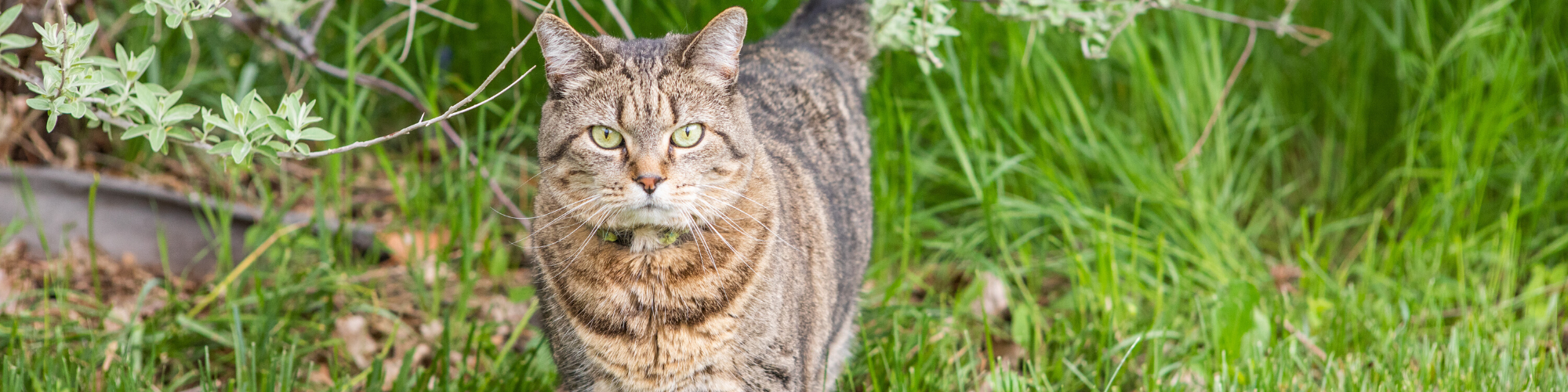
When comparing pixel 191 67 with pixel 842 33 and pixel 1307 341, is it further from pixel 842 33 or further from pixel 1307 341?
pixel 1307 341

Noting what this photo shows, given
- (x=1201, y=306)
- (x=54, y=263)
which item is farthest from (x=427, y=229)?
(x=1201, y=306)

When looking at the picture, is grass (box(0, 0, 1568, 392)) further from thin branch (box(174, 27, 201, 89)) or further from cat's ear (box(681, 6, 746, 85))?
cat's ear (box(681, 6, 746, 85))

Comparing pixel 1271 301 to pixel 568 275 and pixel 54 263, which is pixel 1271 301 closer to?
pixel 568 275

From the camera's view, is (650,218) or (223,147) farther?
(650,218)

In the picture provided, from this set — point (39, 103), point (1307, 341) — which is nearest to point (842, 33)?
point (1307, 341)

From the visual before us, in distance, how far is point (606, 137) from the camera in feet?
5.76

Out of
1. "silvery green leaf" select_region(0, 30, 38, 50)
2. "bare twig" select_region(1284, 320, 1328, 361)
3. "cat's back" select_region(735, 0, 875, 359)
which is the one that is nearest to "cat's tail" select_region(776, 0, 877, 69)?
"cat's back" select_region(735, 0, 875, 359)

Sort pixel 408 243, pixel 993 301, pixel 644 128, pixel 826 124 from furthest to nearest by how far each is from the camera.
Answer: pixel 408 243
pixel 993 301
pixel 826 124
pixel 644 128

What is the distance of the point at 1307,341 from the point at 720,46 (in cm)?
165

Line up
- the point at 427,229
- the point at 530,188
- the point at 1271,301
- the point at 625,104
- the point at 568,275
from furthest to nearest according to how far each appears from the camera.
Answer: the point at 530,188
the point at 427,229
the point at 1271,301
the point at 568,275
the point at 625,104

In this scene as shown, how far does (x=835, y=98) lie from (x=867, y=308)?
0.65 metres

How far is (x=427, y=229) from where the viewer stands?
116 inches

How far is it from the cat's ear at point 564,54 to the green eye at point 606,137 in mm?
100

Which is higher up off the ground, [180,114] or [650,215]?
[180,114]
